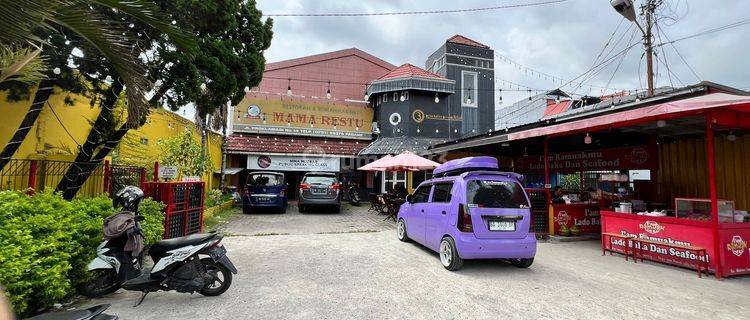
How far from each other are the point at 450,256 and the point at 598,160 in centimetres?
715

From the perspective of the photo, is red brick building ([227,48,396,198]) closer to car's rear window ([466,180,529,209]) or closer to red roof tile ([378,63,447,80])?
red roof tile ([378,63,447,80])

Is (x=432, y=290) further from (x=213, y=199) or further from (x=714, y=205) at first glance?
(x=213, y=199)

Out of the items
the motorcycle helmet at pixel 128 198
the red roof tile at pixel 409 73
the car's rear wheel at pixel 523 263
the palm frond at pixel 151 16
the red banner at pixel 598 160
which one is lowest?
the car's rear wheel at pixel 523 263

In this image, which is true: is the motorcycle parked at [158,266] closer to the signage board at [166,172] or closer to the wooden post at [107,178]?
the wooden post at [107,178]

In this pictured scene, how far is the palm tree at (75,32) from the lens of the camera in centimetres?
287

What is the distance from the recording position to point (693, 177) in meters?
8.27

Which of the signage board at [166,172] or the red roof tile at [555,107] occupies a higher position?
the red roof tile at [555,107]

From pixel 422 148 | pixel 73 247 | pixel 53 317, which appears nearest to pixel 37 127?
pixel 73 247

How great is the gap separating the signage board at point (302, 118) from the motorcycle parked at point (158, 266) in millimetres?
13751

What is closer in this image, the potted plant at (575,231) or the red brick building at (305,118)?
the potted plant at (575,231)

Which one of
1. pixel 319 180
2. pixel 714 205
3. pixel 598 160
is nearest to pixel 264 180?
pixel 319 180

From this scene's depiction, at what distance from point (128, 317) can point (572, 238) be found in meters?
8.73

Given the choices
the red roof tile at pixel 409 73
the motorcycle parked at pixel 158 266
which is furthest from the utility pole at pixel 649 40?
the motorcycle parked at pixel 158 266

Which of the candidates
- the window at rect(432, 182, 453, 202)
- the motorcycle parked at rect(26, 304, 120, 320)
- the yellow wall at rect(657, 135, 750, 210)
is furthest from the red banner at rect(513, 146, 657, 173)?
the motorcycle parked at rect(26, 304, 120, 320)
